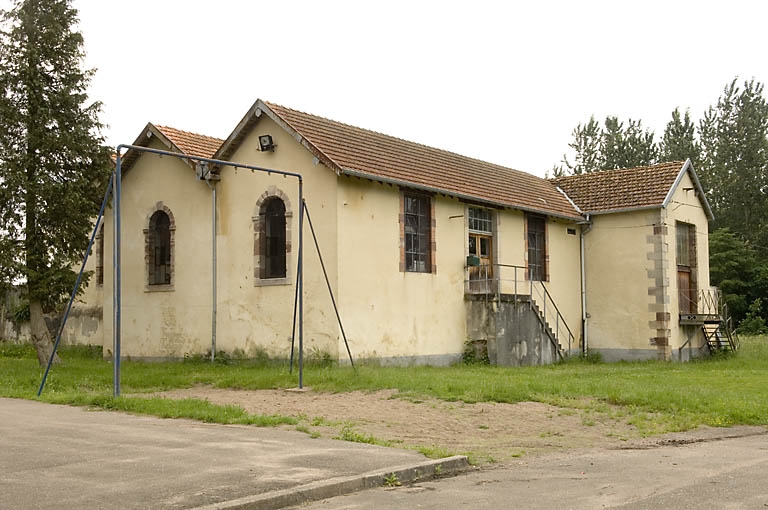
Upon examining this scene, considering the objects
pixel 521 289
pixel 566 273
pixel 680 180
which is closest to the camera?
pixel 521 289

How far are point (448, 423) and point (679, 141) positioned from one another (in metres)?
50.2

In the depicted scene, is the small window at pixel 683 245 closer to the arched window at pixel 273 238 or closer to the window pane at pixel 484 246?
the window pane at pixel 484 246

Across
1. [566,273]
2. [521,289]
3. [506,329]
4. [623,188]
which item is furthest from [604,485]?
[623,188]

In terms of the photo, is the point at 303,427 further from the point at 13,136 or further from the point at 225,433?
the point at 13,136

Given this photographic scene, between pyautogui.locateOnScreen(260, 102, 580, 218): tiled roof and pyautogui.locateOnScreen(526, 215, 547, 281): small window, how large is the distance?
Result: 2.04 feet

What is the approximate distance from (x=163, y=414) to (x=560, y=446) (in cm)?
578

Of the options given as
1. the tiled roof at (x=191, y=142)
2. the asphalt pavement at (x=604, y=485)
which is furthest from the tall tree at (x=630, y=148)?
the asphalt pavement at (x=604, y=485)

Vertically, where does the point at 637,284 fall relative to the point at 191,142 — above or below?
below

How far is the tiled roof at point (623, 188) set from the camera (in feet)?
90.0

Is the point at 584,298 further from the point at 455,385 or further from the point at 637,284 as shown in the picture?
the point at 455,385

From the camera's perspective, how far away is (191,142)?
24.7 m

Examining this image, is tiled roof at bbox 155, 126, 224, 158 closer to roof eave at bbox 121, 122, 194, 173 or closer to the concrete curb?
roof eave at bbox 121, 122, 194, 173

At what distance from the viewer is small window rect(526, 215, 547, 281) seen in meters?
26.8

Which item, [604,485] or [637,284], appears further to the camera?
[637,284]
